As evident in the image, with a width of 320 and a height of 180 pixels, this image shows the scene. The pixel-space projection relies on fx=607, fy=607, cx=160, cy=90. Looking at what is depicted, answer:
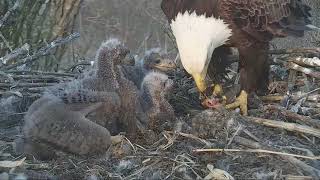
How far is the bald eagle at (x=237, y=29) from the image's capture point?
12.5ft

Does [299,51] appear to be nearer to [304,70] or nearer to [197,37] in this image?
[304,70]

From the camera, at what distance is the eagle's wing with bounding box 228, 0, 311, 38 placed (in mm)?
4070

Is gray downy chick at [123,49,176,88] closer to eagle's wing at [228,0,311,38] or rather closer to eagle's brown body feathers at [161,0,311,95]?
eagle's brown body feathers at [161,0,311,95]

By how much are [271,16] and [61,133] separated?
183 cm

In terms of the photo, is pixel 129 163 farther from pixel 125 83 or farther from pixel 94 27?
pixel 94 27

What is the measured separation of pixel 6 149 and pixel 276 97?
187 centimetres

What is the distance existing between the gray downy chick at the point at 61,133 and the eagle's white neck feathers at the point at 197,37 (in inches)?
30.6

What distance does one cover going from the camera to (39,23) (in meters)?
5.41

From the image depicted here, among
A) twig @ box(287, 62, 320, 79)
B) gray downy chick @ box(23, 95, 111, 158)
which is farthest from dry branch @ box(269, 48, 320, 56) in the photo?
gray downy chick @ box(23, 95, 111, 158)

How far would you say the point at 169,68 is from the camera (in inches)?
175

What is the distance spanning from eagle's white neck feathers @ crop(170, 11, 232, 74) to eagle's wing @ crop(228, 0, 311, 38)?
0.13 m

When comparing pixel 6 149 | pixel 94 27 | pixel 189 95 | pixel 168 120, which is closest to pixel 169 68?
pixel 189 95

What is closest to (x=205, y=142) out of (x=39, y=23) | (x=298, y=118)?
(x=298, y=118)

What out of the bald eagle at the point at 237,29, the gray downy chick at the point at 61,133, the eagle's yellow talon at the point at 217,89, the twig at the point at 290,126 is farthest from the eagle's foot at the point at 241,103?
the gray downy chick at the point at 61,133
